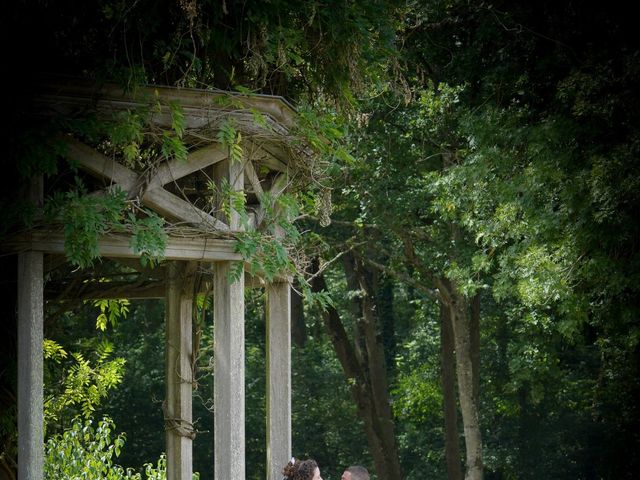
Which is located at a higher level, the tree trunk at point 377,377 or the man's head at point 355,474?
the tree trunk at point 377,377

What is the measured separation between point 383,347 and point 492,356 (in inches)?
111

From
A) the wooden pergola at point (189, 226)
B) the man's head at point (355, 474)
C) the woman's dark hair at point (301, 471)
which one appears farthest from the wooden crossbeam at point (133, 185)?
the man's head at point (355, 474)

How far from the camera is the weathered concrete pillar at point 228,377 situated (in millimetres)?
7527

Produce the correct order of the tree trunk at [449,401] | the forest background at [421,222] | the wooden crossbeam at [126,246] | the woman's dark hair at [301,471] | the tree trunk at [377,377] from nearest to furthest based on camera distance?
the wooden crossbeam at [126,246], the woman's dark hair at [301,471], the forest background at [421,222], the tree trunk at [449,401], the tree trunk at [377,377]

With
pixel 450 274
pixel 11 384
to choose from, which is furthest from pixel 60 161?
pixel 450 274

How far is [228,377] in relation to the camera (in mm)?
7566

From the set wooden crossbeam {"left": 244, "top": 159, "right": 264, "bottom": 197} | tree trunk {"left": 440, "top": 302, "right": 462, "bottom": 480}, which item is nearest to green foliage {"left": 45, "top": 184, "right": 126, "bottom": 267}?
wooden crossbeam {"left": 244, "top": 159, "right": 264, "bottom": 197}

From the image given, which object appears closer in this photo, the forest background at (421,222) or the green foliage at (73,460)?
the forest background at (421,222)

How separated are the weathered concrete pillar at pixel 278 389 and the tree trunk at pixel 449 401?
15.8m

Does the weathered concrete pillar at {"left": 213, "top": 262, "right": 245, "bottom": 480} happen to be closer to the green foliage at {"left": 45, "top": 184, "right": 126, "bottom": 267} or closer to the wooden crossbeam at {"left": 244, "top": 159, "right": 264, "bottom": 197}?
→ the wooden crossbeam at {"left": 244, "top": 159, "right": 264, "bottom": 197}

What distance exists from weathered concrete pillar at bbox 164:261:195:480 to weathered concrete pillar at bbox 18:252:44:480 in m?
2.94

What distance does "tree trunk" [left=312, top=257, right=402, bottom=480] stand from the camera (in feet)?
83.0

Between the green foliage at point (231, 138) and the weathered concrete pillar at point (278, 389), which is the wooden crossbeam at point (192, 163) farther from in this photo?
the weathered concrete pillar at point (278, 389)

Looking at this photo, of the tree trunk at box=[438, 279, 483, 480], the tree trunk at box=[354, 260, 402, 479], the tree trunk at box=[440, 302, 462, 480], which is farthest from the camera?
the tree trunk at box=[354, 260, 402, 479]
